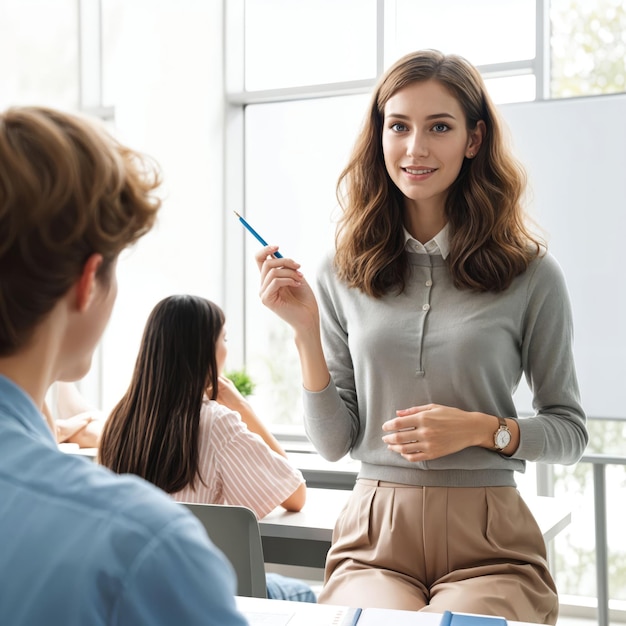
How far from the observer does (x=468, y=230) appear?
5.82 feet

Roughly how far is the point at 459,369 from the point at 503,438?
0.53ft

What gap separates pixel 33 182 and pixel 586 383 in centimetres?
294

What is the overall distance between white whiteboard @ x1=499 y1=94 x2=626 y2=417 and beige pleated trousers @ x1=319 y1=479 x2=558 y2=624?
170cm

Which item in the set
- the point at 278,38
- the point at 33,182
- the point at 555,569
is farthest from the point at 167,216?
the point at 33,182

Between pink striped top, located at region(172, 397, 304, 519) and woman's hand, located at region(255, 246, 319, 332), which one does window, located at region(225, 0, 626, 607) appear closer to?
pink striped top, located at region(172, 397, 304, 519)

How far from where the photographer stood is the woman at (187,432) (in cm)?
205

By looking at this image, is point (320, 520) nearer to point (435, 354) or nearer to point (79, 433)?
point (435, 354)

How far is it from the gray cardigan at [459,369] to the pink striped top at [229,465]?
0.36m

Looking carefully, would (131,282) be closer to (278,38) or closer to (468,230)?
(278,38)

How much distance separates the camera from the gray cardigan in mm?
1672

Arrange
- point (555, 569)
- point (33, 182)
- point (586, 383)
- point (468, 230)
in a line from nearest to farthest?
1. point (33, 182)
2. point (468, 230)
3. point (586, 383)
4. point (555, 569)

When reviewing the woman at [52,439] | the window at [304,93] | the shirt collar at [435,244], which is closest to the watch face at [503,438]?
the shirt collar at [435,244]

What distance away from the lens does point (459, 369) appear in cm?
168

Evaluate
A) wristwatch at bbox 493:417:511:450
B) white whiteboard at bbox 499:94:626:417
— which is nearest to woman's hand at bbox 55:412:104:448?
white whiteboard at bbox 499:94:626:417
